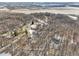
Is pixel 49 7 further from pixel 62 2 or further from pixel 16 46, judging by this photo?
pixel 16 46

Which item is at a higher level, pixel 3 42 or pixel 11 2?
pixel 11 2

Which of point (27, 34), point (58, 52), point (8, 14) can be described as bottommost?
point (58, 52)

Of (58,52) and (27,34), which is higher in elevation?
(27,34)

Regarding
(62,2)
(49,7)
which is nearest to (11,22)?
(49,7)

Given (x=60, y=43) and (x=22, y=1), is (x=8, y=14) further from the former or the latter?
(x=60, y=43)

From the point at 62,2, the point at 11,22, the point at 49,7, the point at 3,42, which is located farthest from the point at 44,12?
the point at 3,42

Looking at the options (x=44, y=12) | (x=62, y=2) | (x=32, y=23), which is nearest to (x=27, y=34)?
(x=32, y=23)

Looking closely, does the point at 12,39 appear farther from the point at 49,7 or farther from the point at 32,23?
the point at 49,7
